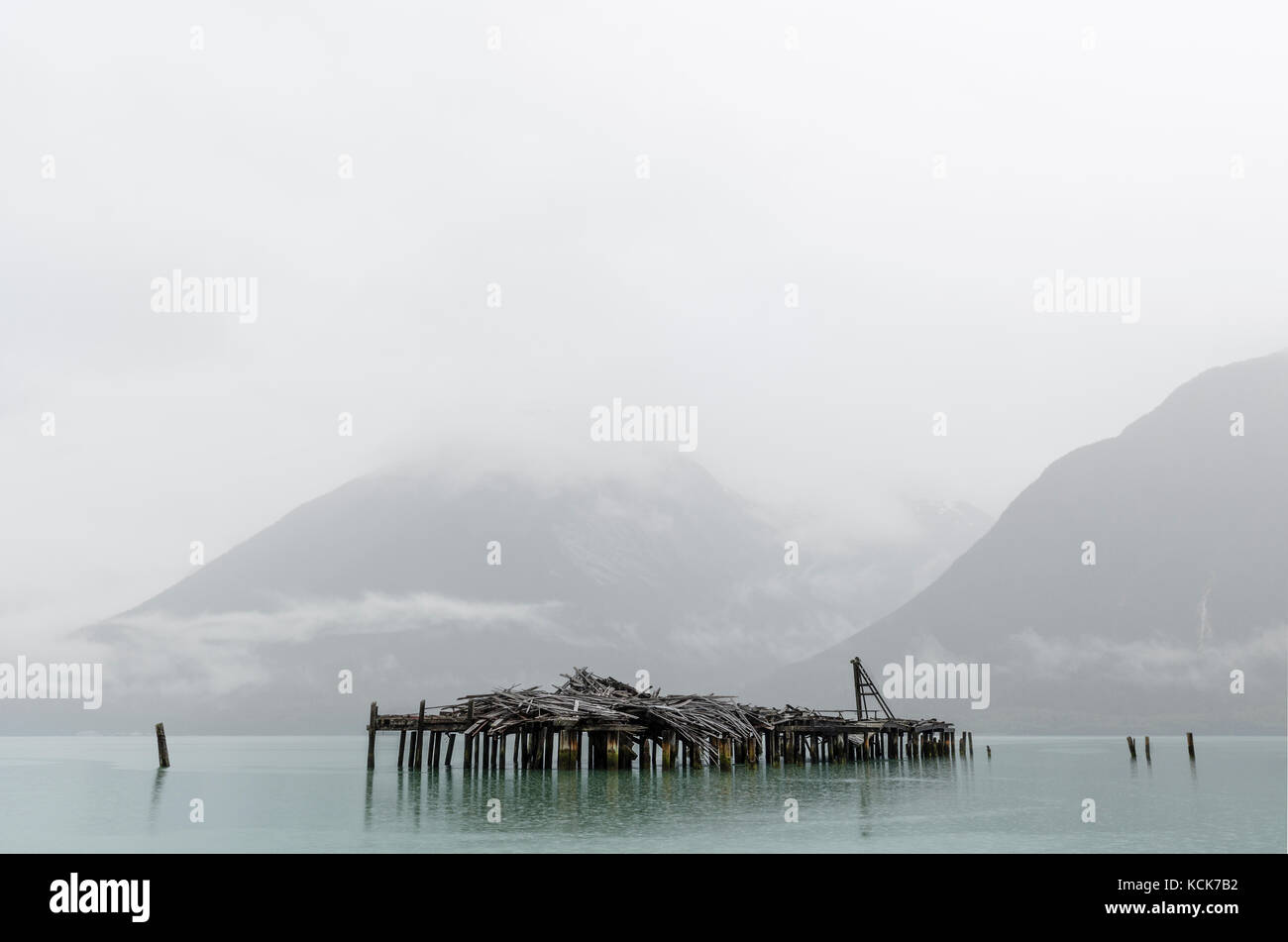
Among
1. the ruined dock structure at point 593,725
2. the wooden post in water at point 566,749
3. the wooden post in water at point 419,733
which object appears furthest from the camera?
the wooden post in water at point 419,733

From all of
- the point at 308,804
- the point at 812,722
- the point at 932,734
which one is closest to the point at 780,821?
the point at 308,804

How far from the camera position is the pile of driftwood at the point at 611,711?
146 feet

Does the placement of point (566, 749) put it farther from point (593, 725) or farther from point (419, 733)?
point (419, 733)

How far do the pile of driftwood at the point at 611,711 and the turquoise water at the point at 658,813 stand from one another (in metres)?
2.21
